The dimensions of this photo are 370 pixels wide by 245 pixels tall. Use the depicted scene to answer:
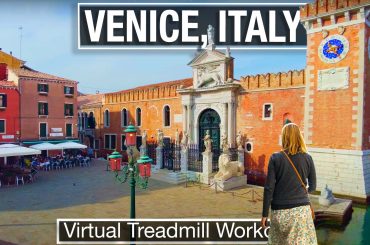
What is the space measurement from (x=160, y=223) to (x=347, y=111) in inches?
410

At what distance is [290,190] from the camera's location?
3137mm

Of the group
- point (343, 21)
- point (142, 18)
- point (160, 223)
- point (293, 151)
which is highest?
point (343, 21)

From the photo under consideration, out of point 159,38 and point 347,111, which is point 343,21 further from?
point 159,38

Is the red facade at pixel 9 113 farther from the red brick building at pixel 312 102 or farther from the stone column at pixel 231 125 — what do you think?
the stone column at pixel 231 125

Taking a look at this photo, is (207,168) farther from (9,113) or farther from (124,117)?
(9,113)

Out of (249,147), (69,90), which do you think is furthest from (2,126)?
(249,147)

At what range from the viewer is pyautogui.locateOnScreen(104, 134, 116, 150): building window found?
28.3 meters

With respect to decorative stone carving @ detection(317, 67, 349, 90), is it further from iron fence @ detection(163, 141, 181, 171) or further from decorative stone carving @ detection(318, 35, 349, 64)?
iron fence @ detection(163, 141, 181, 171)

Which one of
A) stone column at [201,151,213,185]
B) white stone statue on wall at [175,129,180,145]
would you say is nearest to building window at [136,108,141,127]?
white stone statue on wall at [175,129,180,145]

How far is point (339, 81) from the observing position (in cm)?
1372

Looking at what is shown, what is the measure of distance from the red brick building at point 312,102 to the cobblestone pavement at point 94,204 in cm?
395

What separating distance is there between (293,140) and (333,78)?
12.7 metres

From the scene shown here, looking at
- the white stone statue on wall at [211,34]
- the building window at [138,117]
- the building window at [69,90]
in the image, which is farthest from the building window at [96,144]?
the white stone statue on wall at [211,34]

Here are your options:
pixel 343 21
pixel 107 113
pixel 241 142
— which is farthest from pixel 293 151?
pixel 107 113
